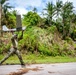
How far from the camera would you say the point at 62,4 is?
5103cm

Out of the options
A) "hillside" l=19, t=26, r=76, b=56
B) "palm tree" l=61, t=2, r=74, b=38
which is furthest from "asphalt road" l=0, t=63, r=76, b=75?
"palm tree" l=61, t=2, r=74, b=38

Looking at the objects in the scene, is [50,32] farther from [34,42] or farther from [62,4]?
[62,4]

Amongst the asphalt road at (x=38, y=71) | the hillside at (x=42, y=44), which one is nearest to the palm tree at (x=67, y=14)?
the hillside at (x=42, y=44)

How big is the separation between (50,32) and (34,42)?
2.87m

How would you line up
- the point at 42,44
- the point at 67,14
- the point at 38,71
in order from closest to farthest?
the point at 38,71
the point at 42,44
the point at 67,14

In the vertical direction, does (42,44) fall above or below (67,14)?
below

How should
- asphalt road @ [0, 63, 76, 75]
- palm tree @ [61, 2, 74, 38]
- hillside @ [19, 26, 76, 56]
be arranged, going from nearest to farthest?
asphalt road @ [0, 63, 76, 75] < hillside @ [19, 26, 76, 56] < palm tree @ [61, 2, 74, 38]

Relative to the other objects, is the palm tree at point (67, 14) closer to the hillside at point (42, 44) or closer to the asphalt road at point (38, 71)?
the hillside at point (42, 44)

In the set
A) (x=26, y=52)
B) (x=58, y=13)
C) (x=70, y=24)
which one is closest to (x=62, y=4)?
(x=58, y=13)

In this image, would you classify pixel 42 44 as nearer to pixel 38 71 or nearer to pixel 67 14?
pixel 38 71

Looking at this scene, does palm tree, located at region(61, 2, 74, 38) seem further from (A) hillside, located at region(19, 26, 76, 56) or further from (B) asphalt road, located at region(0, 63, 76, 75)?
(B) asphalt road, located at region(0, 63, 76, 75)

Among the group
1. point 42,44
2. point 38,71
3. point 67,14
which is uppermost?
point 67,14

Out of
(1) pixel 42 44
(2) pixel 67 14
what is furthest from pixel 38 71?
(2) pixel 67 14

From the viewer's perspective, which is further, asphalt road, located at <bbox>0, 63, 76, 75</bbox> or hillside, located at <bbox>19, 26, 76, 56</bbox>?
hillside, located at <bbox>19, 26, 76, 56</bbox>
